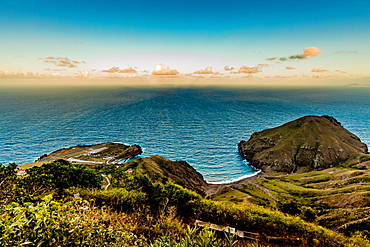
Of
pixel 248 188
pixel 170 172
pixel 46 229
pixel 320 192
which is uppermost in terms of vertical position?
pixel 46 229

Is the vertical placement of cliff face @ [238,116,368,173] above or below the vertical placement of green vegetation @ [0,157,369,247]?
below

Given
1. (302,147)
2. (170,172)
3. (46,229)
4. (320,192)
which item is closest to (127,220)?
(46,229)

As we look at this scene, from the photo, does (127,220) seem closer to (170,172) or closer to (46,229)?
(46,229)

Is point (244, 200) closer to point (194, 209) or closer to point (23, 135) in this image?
point (194, 209)

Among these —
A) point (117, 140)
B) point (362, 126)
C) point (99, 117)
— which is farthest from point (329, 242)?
point (362, 126)

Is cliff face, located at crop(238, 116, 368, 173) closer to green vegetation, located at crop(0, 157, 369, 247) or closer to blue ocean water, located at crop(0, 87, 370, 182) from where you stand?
blue ocean water, located at crop(0, 87, 370, 182)

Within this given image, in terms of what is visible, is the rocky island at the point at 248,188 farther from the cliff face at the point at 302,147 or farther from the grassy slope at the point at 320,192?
the cliff face at the point at 302,147

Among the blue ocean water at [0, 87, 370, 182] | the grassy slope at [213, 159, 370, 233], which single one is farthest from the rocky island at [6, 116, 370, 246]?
the blue ocean water at [0, 87, 370, 182]

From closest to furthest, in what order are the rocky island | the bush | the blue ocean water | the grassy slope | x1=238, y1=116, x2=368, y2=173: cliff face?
the bush
the rocky island
the grassy slope
the blue ocean water
x1=238, y1=116, x2=368, y2=173: cliff face

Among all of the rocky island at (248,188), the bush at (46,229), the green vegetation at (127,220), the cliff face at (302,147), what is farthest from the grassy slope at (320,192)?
the bush at (46,229)
